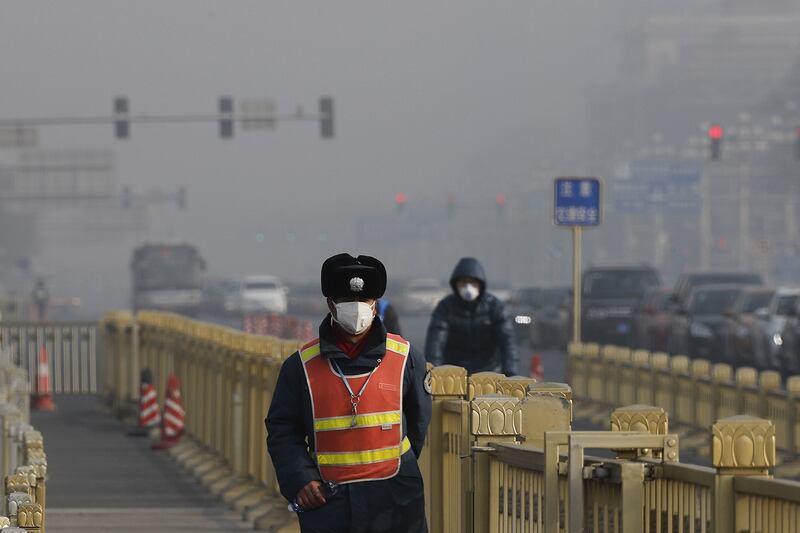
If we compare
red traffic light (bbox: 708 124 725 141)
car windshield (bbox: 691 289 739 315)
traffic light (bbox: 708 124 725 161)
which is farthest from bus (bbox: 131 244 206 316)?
car windshield (bbox: 691 289 739 315)

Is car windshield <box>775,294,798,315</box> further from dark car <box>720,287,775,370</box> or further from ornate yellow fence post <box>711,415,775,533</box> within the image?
ornate yellow fence post <box>711,415,775,533</box>

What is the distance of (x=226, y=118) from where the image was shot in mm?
53562

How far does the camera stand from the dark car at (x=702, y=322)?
3841 cm

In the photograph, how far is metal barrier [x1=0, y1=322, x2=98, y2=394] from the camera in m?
29.2

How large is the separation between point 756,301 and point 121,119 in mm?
22777

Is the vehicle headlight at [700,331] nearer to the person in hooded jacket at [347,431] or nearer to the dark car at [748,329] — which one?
the dark car at [748,329]

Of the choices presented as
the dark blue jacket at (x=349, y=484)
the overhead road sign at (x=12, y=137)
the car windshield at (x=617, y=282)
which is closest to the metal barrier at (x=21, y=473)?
the dark blue jacket at (x=349, y=484)

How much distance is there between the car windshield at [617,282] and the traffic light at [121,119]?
14572 millimetres

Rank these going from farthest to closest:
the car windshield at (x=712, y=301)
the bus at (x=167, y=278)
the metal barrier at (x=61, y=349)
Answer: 1. the bus at (x=167, y=278)
2. the car windshield at (x=712, y=301)
3. the metal barrier at (x=61, y=349)

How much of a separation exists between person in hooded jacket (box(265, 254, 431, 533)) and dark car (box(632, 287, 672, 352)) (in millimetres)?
33991

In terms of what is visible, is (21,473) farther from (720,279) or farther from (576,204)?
(720,279)

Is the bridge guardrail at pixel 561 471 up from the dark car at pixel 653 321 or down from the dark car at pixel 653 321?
up

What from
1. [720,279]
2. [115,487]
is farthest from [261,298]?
[115,487]

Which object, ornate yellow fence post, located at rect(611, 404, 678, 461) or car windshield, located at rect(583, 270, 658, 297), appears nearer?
ornate yellow fence post, located at rect(611, 404, 678, 461)
